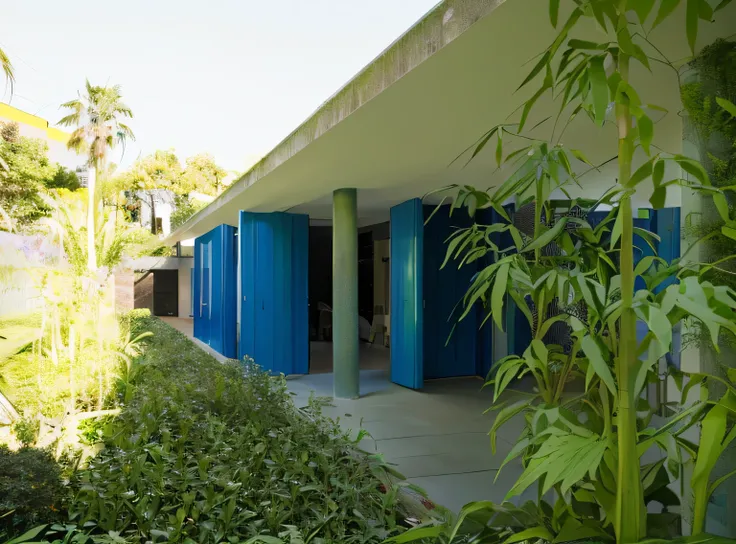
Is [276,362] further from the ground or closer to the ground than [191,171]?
closer to the ground

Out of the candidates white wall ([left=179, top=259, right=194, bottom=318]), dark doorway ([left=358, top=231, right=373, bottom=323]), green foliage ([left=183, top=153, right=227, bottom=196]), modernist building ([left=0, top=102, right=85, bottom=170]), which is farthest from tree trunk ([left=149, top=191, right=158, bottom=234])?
dark doorway ([left=358, top=231, right=373, bottom=323])

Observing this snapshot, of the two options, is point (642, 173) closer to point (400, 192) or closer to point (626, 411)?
point (626, 411)

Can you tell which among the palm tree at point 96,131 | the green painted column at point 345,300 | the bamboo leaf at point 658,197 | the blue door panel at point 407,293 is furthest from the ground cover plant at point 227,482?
the blue door panel at point 407,293

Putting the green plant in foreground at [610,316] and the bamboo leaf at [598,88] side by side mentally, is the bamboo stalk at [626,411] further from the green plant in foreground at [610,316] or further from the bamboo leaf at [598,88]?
the bamboo leaf at [598,88]

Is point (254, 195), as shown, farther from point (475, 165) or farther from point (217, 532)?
point (217, 532)

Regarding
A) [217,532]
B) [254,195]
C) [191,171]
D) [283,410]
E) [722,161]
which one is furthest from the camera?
[191,171]

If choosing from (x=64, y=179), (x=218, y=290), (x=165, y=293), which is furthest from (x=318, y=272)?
(x=165, y=293)

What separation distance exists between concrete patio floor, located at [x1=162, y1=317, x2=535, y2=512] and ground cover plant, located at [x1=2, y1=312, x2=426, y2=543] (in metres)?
0.51

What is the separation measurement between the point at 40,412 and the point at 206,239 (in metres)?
8.10

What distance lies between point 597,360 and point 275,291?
7.47 m

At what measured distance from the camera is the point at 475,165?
17.0ft

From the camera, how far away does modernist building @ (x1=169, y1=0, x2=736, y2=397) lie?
247 cm

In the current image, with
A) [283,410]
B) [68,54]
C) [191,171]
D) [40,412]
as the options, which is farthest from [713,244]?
[68,54]

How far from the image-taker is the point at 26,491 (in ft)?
8.30
